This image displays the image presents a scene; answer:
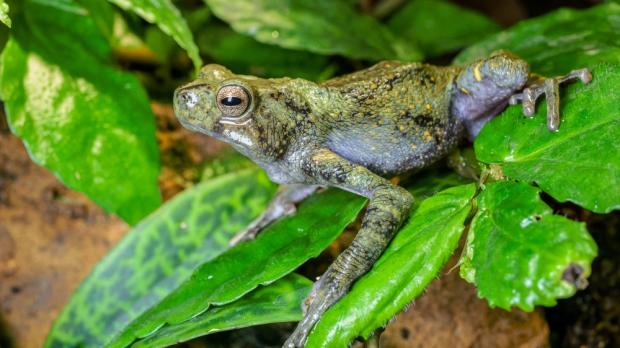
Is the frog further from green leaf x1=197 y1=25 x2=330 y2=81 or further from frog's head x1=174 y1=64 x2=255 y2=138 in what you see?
green leaf x1=197 y1=25 x2=330 y2=81

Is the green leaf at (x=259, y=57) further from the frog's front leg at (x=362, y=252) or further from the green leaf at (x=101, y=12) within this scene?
the frog's front leg at (x=362, y=252)

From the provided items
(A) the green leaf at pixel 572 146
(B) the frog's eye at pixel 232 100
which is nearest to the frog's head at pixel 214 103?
(B) the frog's eye at pixel 232 100

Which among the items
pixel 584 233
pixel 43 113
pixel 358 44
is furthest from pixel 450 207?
pixel 43 113

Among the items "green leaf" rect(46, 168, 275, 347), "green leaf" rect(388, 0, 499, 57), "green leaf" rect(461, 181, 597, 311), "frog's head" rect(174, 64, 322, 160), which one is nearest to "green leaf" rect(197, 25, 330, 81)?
"green leaf" rect(388, 0, 499, 57)

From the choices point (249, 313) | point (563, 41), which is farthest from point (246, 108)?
point (563, 41)

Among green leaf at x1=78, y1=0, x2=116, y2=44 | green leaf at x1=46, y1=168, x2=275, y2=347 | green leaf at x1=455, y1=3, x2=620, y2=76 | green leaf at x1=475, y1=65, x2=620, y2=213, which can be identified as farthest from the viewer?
green leaf at x1=78, y1=0, x2=116, y2=44

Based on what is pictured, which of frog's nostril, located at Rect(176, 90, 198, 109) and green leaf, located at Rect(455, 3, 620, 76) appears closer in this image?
frog's nostril, located at Rect(176, 90, 198, 109)

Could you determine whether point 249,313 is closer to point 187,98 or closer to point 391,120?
point 187,98

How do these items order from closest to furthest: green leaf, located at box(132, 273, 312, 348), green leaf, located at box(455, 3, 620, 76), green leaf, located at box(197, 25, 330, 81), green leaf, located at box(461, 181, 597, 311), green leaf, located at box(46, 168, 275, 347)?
green leaf, located at box(461, 181, 597, 311) → green leaf, located at box(132, 273, 312, 348) → green leaf, located at box(455, 3, 620, 76) → green leaf, located at box(46, 168, 275, 347) → green leaf, located at box(197, 25, 330, 81)
